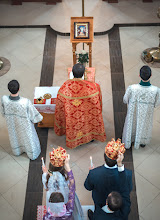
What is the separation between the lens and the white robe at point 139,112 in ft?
18.5

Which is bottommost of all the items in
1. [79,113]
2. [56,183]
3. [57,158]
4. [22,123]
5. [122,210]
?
[122,210]

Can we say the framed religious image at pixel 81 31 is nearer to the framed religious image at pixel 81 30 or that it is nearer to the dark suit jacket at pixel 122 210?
the framed religious image at pixel 81 30

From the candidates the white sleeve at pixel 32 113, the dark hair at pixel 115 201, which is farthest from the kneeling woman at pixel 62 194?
the white sleeve at pixel 32 113

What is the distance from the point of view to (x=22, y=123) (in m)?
5.80

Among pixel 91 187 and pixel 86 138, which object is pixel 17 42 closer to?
pixel 86 138

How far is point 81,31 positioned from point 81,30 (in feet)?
0.08

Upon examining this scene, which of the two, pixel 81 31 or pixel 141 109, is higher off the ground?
pixel 81 31

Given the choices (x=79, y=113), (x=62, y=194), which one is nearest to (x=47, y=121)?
(x=79, y=113)

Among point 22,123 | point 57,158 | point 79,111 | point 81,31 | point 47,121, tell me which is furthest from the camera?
point 81,31

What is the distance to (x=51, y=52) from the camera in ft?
28.9

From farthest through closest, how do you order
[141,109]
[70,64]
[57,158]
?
[70,64]
[141,109]
[57,158]

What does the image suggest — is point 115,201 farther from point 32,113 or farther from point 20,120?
point 20,120

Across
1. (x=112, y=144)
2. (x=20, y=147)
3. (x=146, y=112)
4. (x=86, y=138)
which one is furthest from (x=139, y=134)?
(x=20, y=147)

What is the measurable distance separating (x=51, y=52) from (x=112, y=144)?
15.5 ft
